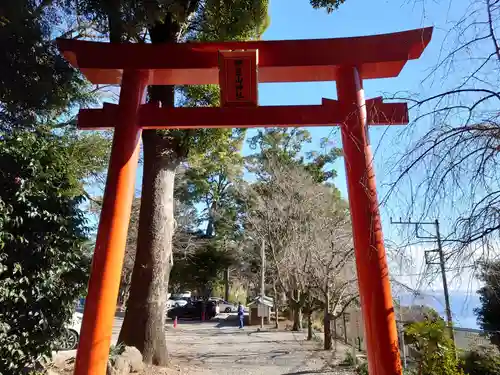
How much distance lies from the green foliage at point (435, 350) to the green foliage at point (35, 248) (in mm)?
4482

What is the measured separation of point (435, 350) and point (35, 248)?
202 inches

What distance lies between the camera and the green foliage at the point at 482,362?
658cm

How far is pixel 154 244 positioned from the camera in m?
7.26

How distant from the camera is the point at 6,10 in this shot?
4125 mm

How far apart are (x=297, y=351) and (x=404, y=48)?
8.24 metres

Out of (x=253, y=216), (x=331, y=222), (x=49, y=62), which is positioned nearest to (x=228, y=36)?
(x=49, y=62)

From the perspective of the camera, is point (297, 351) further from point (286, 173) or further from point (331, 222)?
point (286, 173)

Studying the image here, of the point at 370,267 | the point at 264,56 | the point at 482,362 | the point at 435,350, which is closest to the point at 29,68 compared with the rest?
the point at 264,56

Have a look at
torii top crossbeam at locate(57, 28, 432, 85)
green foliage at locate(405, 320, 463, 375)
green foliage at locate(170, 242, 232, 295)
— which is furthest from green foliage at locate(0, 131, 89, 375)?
green foliage at locate(170, 242, 232, 295)

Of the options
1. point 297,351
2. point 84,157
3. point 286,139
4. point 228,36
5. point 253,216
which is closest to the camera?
point 228,36

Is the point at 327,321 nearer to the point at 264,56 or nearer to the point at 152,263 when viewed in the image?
the point at 152,263

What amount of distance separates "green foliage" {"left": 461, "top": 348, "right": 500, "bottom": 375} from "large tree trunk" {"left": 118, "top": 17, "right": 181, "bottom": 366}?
224 inches

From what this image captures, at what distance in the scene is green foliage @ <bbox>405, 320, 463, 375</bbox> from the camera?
452cm

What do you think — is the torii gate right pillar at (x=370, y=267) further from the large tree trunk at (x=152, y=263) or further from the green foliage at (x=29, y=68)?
the large tree trunk at (x=152, y=263)
